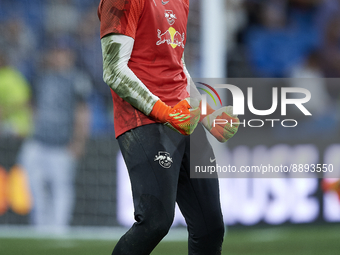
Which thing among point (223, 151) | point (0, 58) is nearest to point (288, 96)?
point (223, 151)

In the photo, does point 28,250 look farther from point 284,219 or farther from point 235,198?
point 284,219

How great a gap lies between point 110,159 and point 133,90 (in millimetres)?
3389

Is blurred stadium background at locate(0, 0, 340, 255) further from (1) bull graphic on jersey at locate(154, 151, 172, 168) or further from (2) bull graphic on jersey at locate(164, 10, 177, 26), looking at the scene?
(2) bull graphic on jersey at locate(164, 10, 177, 26)

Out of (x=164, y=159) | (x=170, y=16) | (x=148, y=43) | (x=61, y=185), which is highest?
(x=170, y=16)

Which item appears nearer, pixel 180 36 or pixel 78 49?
pixel 180 36

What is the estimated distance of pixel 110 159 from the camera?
5.28 metres

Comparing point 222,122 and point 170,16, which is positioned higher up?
point 170,16

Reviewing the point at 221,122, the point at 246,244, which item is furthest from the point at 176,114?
the point at 246,244

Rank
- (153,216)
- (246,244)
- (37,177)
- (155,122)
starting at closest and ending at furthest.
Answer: (153,216) < (155,122) < (246,244) < (37,177)

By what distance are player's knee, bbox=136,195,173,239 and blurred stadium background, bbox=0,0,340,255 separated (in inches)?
100

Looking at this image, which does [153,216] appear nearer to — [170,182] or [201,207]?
[170,182]

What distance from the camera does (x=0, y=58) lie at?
18.6 feet

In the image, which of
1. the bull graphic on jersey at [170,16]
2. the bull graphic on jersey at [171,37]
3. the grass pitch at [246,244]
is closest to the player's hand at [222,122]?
the bull graphic on jersey at [171,37]

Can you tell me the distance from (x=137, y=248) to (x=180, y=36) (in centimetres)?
92
